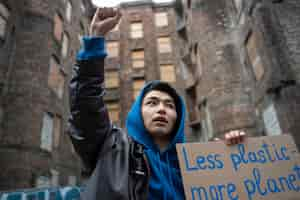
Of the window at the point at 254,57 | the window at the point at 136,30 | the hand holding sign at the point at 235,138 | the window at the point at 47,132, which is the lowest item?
the hand holding sign at the point at 235,138

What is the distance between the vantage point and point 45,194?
4250mm

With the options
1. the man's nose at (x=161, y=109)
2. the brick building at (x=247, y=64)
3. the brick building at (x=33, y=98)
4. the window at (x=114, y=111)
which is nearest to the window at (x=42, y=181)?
the brick building at (x=33, y=98)

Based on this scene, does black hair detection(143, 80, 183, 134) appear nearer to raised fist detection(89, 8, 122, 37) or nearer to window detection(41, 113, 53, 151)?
raised fist detection(89, 8, 122, 37)

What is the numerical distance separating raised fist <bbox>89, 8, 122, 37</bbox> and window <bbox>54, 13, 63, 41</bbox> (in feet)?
44.8

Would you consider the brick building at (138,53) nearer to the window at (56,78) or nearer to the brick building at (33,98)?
the window at (56,78)

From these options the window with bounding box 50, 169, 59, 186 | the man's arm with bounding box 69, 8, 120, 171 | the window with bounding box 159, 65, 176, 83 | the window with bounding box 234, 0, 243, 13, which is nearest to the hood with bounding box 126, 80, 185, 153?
the man's arm with bounding box 69, 8, 120, 171

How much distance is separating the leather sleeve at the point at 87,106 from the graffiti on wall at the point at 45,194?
3156 millimetres

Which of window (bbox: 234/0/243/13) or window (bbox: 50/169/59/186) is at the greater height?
window (bbox: 234/0/243/13)

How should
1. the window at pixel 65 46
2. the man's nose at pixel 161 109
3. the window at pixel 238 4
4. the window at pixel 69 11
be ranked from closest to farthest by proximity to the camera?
the man's nose at pixel 161 109, the window at pixel 238 4, the window at pixel 65 46, the window at pixel 69 11

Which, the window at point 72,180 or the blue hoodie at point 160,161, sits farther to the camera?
the window at point 72,180

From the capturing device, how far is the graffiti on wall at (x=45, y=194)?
4242mm

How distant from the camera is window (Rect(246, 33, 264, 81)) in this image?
Answer: 918cm

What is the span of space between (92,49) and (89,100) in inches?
14.7

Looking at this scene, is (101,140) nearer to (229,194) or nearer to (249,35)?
(229,194)
